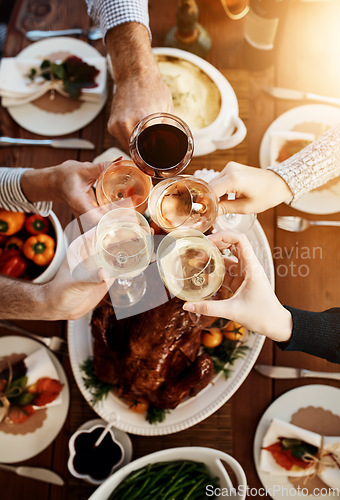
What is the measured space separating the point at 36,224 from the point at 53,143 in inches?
13.4

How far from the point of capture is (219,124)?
1.38 metres

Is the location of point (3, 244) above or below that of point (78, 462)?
above

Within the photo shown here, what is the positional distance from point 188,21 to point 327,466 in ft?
5.25

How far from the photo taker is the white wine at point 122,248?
978mm

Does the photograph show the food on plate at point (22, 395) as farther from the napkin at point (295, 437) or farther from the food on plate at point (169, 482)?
the napkin at point (295, 437)

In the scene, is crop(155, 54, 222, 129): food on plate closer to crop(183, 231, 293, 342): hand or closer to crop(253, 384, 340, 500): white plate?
crop(183, 231, 293, 342): hand

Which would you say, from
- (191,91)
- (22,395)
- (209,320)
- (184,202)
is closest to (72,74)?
(191,91)

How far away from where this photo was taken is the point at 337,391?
1310 millimetres

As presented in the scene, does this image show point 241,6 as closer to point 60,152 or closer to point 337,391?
point 60,152

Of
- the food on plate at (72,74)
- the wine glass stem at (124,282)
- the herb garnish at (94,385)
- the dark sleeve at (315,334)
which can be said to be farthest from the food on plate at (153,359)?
the food on plate at (72,74)

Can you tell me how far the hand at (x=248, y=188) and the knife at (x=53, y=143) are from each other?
24.8 inches

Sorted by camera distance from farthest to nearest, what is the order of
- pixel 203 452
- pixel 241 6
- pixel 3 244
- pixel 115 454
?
pixel 241 6 < pixel 3 244 < pixel 115 454 < pixel 203 452

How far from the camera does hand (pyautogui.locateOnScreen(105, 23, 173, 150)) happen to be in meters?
1.23

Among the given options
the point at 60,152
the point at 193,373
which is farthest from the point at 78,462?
the point at 60,152
